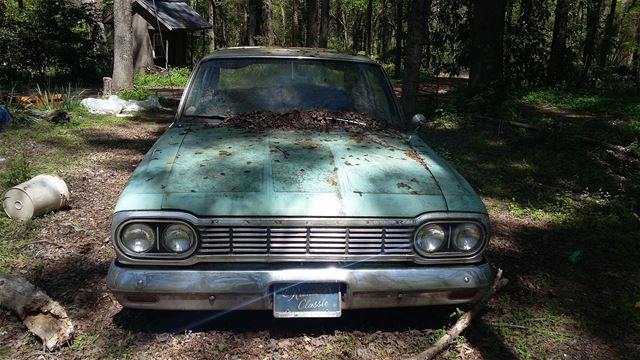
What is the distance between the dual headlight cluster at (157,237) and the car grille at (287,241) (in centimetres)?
8

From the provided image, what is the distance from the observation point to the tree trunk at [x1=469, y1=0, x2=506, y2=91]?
11.8 m

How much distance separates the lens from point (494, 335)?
3.36m

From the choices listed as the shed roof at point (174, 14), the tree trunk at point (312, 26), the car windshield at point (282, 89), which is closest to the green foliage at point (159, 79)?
the shed roof at point (174, 14)

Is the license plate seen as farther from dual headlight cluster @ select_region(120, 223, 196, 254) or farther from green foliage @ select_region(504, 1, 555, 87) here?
green foliage @ select_region(504, 1, 555, 87)

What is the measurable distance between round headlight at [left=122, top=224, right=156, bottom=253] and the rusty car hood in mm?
106

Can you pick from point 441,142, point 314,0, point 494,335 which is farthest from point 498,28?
point 314,0

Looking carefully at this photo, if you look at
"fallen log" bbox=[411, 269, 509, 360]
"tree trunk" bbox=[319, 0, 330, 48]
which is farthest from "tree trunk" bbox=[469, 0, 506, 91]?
"tree trunk" bbox=[319, 0, 330, 48]

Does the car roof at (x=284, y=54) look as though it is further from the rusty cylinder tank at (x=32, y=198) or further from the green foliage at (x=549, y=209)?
the green foliage at (x=549, y=209)

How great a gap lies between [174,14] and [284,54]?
21.9 m

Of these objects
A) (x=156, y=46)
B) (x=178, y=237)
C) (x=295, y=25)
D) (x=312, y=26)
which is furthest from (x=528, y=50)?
(x=295, y=25)

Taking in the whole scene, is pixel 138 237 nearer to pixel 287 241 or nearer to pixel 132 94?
pixel 287 241

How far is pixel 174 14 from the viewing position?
2420 centimetres

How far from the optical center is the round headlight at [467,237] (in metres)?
2.92

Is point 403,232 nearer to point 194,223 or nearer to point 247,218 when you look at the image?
point 247,218
